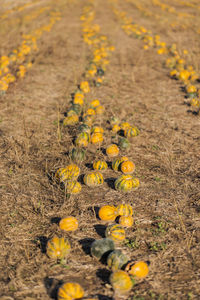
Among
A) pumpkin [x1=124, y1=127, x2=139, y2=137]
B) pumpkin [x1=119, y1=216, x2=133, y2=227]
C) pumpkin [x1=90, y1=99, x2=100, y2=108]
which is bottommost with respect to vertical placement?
pumpkin [x1=124, y1=127, x2=139, y2=137]

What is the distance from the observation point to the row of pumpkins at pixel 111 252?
14.1 feet

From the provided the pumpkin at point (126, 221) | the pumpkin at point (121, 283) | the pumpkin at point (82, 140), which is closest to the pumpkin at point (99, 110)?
the pumpkin at point (82, 140)

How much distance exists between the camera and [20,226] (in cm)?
568

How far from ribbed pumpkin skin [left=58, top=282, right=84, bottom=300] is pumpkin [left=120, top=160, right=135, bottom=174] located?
3.45 metres

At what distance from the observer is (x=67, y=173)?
6758 millimetres

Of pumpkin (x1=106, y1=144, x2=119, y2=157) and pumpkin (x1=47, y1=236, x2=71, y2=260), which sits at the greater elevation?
pumpkin (x1=47, y1=236, x2=71, y2=260)

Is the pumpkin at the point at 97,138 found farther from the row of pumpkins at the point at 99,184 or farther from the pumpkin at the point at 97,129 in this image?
the pumpkin at the point at 97,129

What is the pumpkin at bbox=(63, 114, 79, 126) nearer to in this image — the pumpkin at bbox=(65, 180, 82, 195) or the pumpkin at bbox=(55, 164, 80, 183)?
the pumpkin at bbox=(55, 164, 80, 183)

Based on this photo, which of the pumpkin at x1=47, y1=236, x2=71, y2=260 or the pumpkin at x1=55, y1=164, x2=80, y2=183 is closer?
the pumpkin at x1=47, y1=236, x2=71, y2=260

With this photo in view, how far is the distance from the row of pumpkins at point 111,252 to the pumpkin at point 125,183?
2.46 ft

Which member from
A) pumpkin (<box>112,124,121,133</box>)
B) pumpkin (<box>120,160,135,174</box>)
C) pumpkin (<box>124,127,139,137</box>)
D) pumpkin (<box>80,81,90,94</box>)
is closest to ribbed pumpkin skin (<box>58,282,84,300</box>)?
pumpkin (<box>120,160,135,174</box>)

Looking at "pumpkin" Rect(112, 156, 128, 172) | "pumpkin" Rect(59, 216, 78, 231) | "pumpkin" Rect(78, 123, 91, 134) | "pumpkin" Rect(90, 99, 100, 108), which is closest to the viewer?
"pumpkin" Rect(59, 216, 78, 231)

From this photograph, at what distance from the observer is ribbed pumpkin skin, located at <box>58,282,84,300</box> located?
4.09 m

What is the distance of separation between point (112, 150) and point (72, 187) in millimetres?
1928
